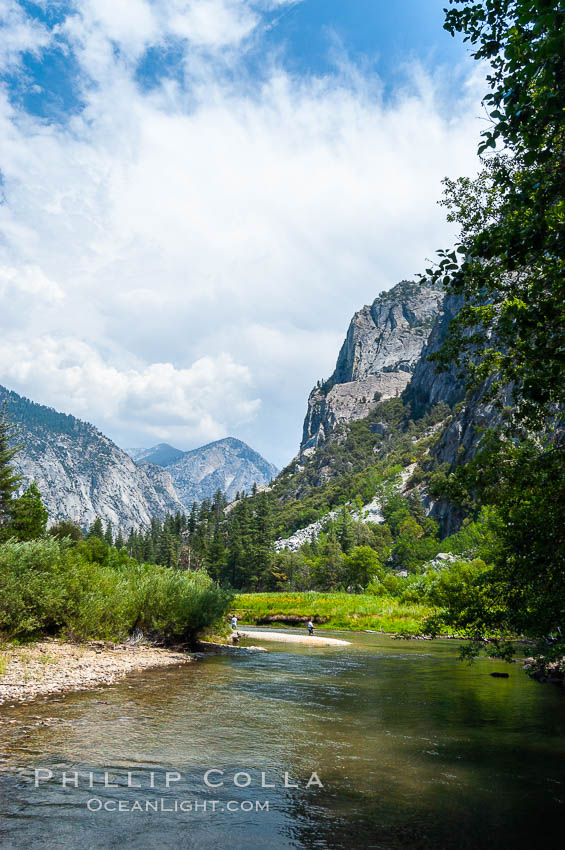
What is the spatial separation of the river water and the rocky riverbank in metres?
1.16

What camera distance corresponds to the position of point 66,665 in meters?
21.8

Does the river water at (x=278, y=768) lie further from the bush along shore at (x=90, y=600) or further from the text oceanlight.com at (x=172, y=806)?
the bush along shore at (x=90, y=600)

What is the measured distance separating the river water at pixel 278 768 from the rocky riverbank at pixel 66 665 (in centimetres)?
116

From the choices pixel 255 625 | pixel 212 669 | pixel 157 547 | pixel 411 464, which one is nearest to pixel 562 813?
pixel 212 669

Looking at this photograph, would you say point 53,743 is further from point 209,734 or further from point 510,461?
point 510,461

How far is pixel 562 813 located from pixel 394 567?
126064 millimetres

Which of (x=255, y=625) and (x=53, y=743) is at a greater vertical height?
(x=53, y=743)

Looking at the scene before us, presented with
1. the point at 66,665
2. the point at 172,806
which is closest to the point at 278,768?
the point at 172,806

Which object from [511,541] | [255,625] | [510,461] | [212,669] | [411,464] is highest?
[411,464]

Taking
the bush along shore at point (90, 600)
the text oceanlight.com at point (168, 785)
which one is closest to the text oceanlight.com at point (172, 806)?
the text oceanlight.com at point (168, 785)

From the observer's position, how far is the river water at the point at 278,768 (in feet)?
30.1

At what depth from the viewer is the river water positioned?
30.1ft

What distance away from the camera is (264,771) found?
1227 centimetres

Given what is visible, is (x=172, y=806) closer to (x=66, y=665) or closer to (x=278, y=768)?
(x=278, y=768)
